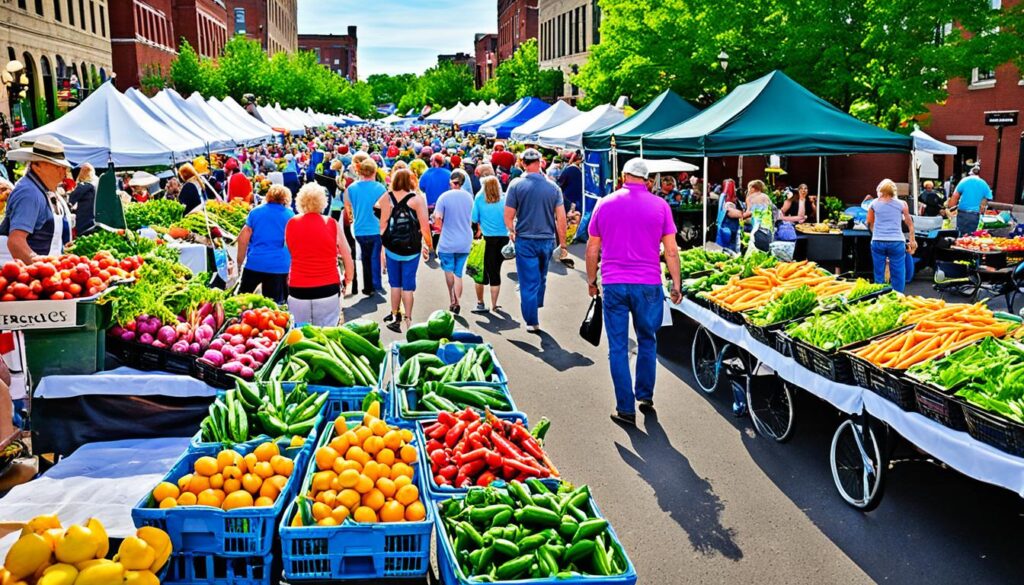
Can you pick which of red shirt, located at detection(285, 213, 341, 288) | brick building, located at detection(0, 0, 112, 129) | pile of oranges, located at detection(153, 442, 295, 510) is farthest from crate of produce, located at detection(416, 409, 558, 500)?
brick building, located at detection(0, 0, 112, 129)

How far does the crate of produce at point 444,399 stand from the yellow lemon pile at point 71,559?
86.3 inches

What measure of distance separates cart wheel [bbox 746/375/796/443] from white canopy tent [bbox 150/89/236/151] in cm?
1432

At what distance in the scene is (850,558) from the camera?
4941 mm

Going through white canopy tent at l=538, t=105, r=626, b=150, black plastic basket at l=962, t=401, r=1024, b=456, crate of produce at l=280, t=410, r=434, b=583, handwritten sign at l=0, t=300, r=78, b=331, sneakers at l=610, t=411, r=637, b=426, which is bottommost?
sneakers at l=610, t=411, r=637, b=426

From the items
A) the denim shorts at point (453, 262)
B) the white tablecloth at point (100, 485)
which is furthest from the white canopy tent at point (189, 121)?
the white tablecloth at point (100, 485)

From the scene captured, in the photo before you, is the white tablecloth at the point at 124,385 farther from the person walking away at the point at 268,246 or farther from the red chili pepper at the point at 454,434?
the person walking away at the point at 268,246

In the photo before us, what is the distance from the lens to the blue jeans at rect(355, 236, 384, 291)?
11648 millimetres

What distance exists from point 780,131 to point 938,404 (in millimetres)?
7624

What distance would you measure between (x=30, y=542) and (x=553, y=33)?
239ft

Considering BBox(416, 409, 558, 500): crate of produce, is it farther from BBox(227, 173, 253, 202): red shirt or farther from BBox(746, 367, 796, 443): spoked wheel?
BBox(227, 173, 253, 202): red shirt

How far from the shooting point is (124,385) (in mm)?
5750

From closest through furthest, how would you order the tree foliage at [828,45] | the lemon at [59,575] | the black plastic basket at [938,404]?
the lemon at [59,575]
the black plastic basket at [938,404]
the tree foliage at [828,45]

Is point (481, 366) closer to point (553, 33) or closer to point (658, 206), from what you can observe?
point (658, 206)

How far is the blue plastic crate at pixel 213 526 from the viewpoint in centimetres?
402
